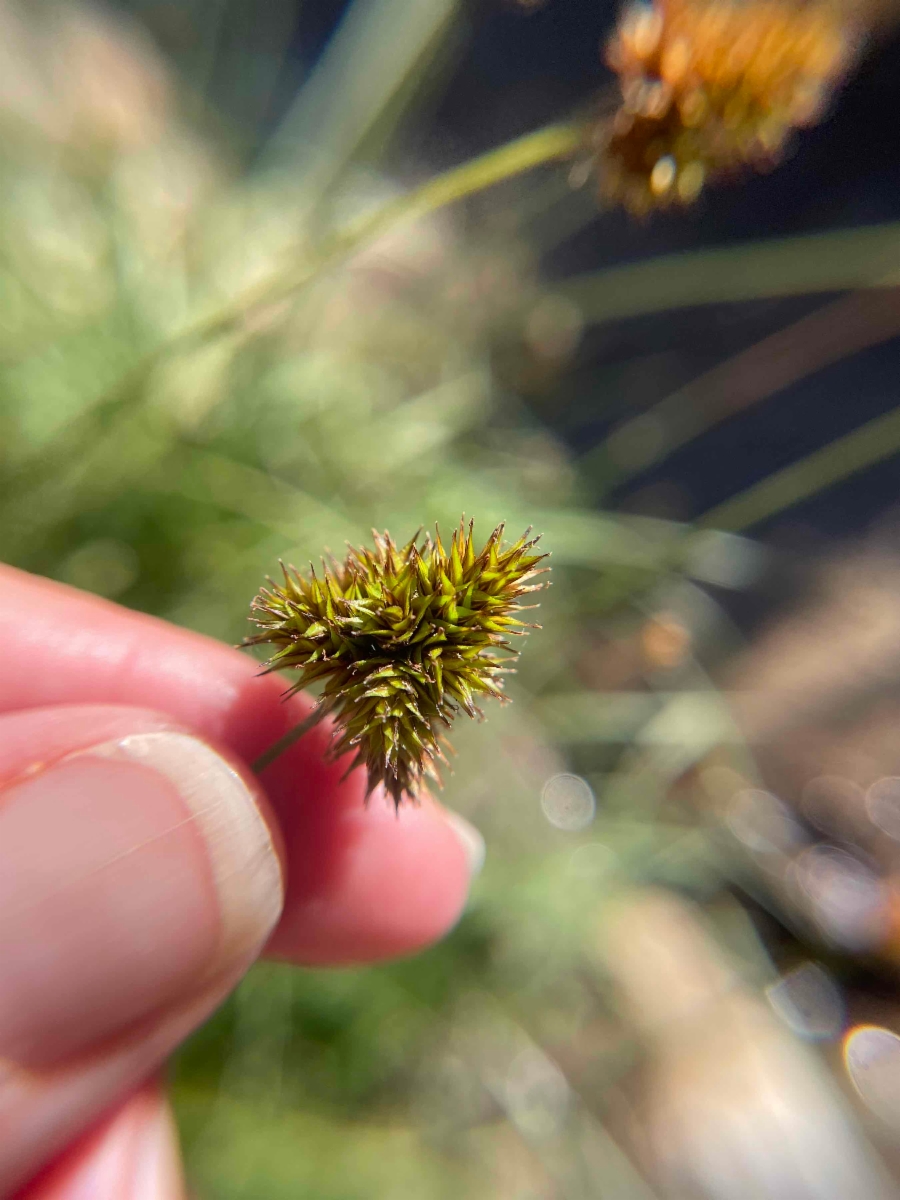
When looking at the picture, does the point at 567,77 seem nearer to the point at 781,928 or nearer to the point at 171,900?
the point at 171,900

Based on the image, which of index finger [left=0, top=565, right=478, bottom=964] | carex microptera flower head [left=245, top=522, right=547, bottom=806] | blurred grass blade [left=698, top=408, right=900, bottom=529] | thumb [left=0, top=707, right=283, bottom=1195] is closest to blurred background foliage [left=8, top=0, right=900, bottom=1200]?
blurred grass blade [left=698, top=408, right=900, bottom=529]

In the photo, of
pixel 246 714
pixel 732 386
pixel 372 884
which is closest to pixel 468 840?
pixel 372 884

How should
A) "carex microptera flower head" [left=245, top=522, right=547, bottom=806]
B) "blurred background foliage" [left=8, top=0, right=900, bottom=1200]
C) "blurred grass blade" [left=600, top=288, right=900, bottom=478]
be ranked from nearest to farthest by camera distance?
"carex microptera flower head" [left=245, top=522, right=547, bottom=806], "blurred background foliage" [left=8, top=0, right=900, bottom=1200], "blurred grass blade" [left=600, top=288, right=900, bottom=478]

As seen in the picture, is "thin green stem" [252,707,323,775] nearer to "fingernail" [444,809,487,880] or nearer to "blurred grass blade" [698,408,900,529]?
"fingernail" [444,809,487,880]

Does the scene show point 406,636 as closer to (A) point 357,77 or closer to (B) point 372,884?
(B) point 372,884

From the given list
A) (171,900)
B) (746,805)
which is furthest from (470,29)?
(746,805)

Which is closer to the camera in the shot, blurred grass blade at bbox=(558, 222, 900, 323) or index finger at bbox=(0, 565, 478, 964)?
index finger at bbox=(0, 565, 478, 964)

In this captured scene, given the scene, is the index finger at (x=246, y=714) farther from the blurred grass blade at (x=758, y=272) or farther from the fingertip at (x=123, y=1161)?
the blurred grass blade at (x=758, y=272)
